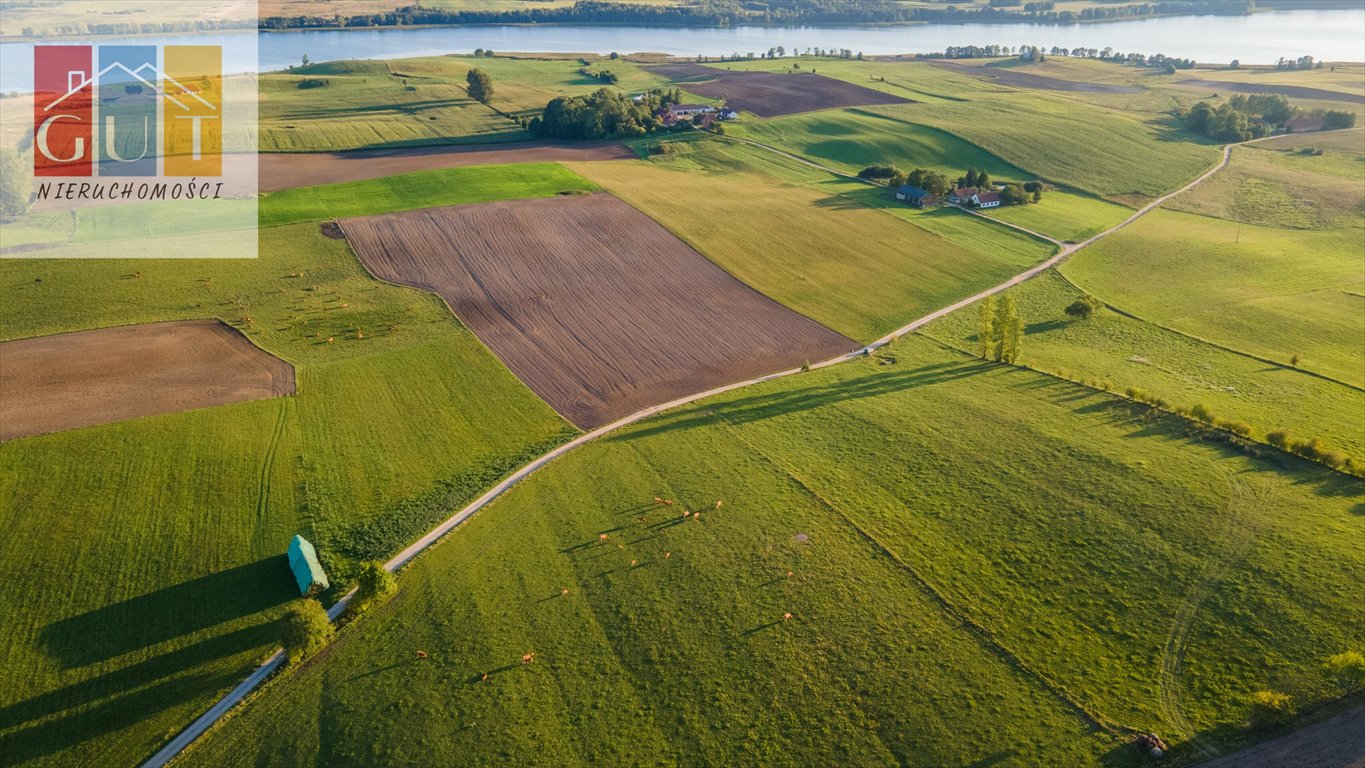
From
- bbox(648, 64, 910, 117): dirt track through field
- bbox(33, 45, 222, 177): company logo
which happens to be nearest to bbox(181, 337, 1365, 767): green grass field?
bbox(33, 45, 222, 177): company logo

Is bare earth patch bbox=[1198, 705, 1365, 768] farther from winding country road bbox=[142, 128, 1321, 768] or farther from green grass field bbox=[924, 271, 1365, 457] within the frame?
winding country road bbox=[142, 128, 1321, 768]

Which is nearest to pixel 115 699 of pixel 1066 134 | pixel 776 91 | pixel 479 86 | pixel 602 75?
pixel 479 86

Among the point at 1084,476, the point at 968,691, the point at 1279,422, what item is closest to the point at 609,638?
the point at 968,691

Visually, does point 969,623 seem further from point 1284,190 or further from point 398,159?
point 1284,190

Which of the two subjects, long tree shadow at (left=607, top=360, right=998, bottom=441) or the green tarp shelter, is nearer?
the green tarp shelter

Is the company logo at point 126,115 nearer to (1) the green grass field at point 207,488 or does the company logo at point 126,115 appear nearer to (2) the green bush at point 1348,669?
(1) the green grass field at point 207,488

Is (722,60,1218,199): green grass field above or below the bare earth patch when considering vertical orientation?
above

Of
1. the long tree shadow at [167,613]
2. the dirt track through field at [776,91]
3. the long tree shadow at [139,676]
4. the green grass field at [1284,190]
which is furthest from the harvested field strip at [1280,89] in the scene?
the long tree shadow at [139,676]
